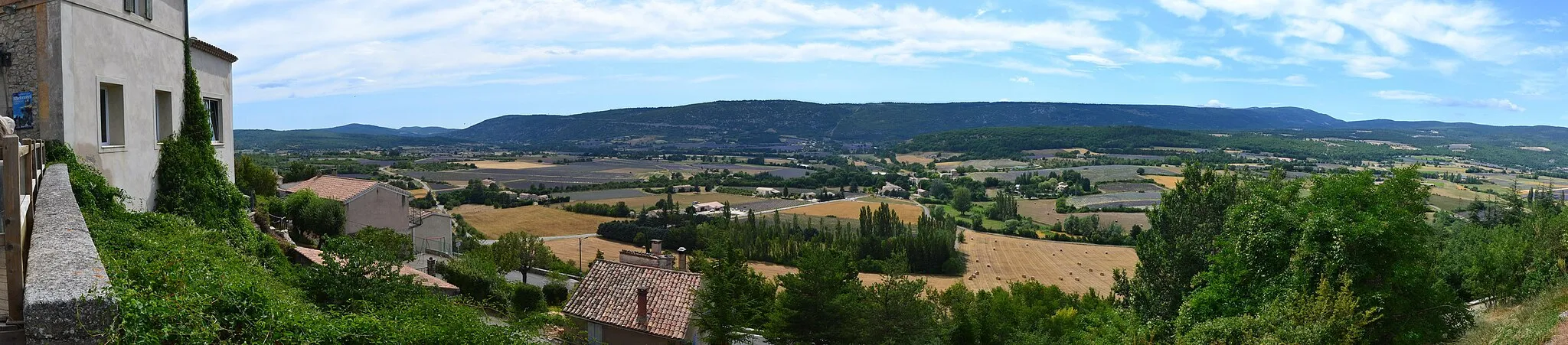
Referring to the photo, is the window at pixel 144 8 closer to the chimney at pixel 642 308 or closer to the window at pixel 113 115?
the window at pixel 113 115

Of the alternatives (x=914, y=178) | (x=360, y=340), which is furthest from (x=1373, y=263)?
(x=914, y=178)

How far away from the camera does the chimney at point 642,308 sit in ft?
79.3

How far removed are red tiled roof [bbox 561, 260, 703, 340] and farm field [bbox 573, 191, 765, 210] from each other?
72.1 metres

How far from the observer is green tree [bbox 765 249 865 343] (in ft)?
78.9

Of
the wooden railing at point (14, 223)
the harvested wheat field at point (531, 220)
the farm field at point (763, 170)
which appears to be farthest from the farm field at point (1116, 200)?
the wooden railing at point (14, 223)

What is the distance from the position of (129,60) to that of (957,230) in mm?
84764

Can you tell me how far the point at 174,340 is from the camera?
4895 millimetres

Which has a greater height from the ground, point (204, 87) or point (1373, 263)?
point (204, 87)

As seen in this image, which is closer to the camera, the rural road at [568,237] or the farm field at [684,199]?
the rural road at [568,237]

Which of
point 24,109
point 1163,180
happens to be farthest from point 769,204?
point 24,109

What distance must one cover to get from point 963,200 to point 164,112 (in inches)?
4110

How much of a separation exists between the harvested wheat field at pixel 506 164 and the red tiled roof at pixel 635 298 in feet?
451

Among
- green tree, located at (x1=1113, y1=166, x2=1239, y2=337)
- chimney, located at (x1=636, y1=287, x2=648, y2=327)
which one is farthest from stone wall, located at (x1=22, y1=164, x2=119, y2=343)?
green tree, located at (x1=1113, y1=166, x2=1239, y2=337)

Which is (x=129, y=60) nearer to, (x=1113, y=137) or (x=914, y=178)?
(x=914, y=178)
